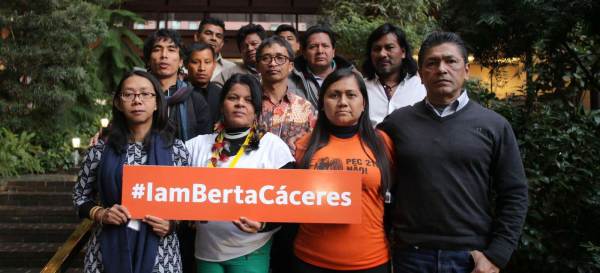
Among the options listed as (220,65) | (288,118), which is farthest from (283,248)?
(220,65)

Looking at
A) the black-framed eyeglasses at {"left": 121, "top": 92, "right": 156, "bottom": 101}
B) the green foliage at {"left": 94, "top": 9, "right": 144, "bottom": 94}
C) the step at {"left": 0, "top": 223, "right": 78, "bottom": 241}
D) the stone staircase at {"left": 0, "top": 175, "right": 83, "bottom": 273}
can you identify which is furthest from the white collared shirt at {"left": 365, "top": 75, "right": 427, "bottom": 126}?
the green foliage at {"left": 94, "top": 9, "right": 144, "bottom": 94}

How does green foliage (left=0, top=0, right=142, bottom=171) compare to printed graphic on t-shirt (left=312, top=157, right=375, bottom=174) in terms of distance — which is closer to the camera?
printed graphic on t-shirt (left=312, top=157, right=375, bottom=174)

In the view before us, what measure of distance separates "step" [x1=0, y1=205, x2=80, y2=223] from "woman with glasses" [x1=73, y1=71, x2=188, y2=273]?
215 inches

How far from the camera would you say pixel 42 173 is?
9.29m

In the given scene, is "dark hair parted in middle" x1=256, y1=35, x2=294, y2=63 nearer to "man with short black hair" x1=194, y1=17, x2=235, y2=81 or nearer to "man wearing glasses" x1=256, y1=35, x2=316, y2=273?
"man wearing glasses" x1=256, y1=35, x2=316, y2=273

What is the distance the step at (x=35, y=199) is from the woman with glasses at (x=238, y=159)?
6.11 metres

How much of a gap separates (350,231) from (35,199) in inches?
283

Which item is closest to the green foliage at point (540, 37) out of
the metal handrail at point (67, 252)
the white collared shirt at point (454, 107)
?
the white collared shirt at point (454, 107)

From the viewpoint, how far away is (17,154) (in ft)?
30.5

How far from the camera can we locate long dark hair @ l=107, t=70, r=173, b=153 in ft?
8.46

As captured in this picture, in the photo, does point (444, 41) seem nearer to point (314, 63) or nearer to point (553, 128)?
point (314, 63)

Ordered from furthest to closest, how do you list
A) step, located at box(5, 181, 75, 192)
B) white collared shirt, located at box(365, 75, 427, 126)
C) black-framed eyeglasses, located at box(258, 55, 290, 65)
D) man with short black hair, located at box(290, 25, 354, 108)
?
step, located at box(5, 181, 75, 192)
man with short black hair, located at box(290, 25, 354, 108)
white collared shirt, located at box(365, 75, 427, 126)
black-framed eyeglasses, located at box(258, 55, 290, 65)

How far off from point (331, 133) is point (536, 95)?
244 cm

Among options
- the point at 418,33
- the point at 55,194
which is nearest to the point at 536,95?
the point at 418,33
